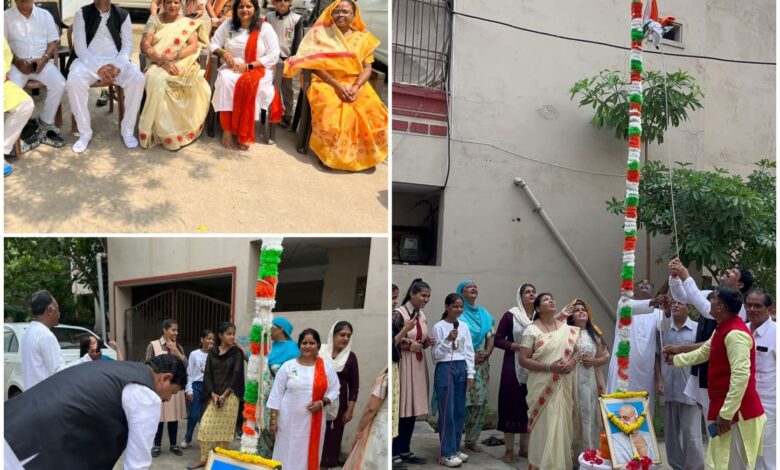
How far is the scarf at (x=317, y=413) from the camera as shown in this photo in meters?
5.54

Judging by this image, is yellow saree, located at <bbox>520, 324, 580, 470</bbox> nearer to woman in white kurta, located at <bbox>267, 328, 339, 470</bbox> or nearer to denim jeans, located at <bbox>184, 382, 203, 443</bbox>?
woman in white kurta, located at <bbox>267, 328, 339, 470</bbox>

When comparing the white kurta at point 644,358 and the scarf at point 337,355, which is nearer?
the scarf at point 337,355

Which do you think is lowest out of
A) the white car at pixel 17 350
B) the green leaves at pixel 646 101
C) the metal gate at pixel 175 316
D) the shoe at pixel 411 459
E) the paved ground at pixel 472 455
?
the paved ground at pixel 472 455

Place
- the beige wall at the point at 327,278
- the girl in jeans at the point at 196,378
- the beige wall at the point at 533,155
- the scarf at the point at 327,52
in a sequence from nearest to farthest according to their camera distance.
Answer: the scarf at the point at 327,52 < the beige wall at the point at 327,278 < the girl in jeans at the point at 196,378 < the beige wall at the point at 533,155

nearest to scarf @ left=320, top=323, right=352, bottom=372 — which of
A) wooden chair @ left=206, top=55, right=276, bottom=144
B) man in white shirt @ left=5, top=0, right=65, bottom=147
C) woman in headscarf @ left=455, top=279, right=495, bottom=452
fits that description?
woman in headscarf @ left=455, top=279, right=495, bottom=452

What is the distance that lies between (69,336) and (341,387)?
5.78 meters

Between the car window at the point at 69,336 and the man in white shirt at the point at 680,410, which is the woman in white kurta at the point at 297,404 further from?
the car window at the point at 69,336

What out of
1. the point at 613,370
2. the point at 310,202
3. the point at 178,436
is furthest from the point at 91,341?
the point at 613,370

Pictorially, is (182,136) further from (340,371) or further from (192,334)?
(192,334)

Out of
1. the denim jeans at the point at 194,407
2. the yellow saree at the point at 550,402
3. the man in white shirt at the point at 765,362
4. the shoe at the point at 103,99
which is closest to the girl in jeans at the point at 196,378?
the denim jeans at the point at 194,407

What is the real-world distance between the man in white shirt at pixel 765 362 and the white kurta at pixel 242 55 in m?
4.11

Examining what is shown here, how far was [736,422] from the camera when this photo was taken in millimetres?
4977

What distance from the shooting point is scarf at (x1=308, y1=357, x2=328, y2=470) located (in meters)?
5.54

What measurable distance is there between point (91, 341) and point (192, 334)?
2474 millimetres
